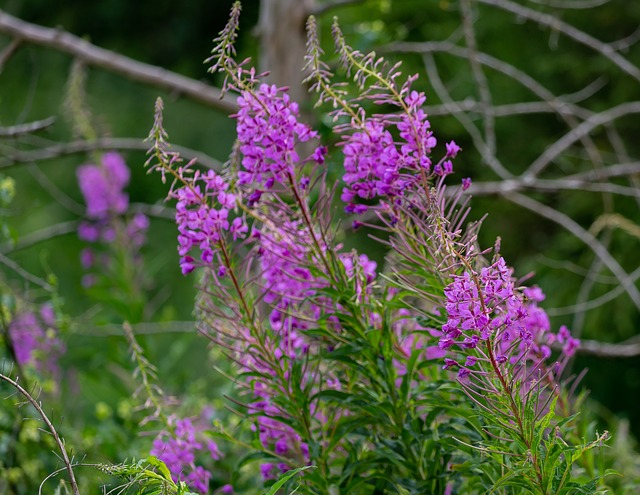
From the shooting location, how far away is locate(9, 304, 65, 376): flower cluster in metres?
2.70

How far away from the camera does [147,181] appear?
26.1 ft

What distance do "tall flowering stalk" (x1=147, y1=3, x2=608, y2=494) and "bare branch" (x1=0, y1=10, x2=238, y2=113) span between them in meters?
1.69

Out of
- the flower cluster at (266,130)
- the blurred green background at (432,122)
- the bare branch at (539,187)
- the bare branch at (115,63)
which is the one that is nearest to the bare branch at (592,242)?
the bare branch at (539,187)

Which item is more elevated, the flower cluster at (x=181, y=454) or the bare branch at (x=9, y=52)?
the bare branch at (x=9, y=52)

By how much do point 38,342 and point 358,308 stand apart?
5.84ft

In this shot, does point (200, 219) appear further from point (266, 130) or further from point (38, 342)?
point (38, 342)

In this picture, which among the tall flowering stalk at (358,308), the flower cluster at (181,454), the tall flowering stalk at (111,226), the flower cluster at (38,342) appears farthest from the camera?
the tall flowering stalk at (111,226)

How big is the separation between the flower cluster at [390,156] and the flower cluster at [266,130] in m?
0.08

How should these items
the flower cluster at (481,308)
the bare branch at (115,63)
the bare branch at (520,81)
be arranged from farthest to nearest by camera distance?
the bare branch at (115,63)
the bare branch at (520,81)
the flower cluster at (481,308)

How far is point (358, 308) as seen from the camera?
144cm

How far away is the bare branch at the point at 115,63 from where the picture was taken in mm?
3201

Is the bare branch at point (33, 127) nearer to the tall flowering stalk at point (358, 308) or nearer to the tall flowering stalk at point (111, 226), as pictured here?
the tall flowering stalk at point (358, 308)

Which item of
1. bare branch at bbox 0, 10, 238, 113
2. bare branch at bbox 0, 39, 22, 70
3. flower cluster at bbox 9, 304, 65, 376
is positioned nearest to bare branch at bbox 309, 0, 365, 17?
bare branch at bbox 0, 10, 238, 113

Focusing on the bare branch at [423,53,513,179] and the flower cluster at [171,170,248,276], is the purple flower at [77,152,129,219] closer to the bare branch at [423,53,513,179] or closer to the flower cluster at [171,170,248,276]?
the bare branch at [423,53,513,179]
